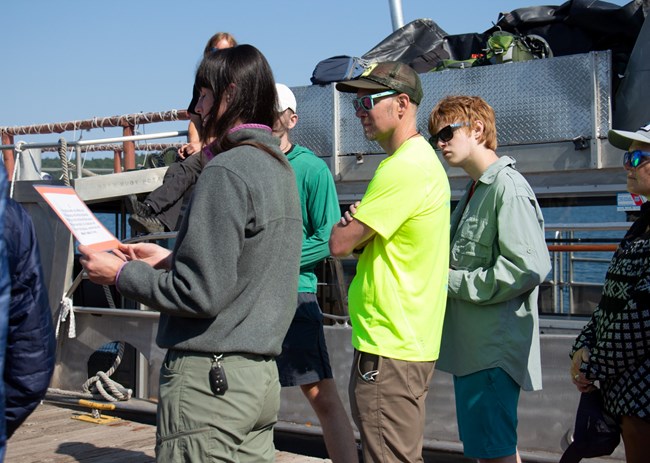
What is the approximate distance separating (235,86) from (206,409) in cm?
101

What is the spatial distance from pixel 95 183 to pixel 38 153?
179 centimetres

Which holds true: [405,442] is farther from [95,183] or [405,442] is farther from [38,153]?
[38,153]

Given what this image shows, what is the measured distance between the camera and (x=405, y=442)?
312 centimetres

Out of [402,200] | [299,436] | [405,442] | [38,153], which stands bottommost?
[299,436]

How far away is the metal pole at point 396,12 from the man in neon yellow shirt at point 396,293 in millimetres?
6457

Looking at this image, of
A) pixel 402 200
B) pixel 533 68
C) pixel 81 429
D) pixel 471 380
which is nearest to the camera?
pixel 402 200

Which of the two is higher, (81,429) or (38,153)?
(38,153)

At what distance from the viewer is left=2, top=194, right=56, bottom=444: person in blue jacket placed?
204 cm

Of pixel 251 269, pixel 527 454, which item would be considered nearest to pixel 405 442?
pixel 251 269

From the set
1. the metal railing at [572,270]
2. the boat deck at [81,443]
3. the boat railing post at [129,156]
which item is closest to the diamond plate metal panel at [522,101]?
the metal railing at [572,270]

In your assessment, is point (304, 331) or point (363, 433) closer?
point (363, 433)

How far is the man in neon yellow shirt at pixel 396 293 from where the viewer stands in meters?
3.10

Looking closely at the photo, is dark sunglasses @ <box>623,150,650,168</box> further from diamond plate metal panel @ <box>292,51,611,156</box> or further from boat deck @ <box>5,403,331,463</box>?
diamond plate metal panel @ <box>292,51,611,156</box>

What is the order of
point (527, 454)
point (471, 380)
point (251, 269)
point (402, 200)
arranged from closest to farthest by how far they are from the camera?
point (251, 269)
point (402, 200)
point (471, 380)
point (527, 454)
